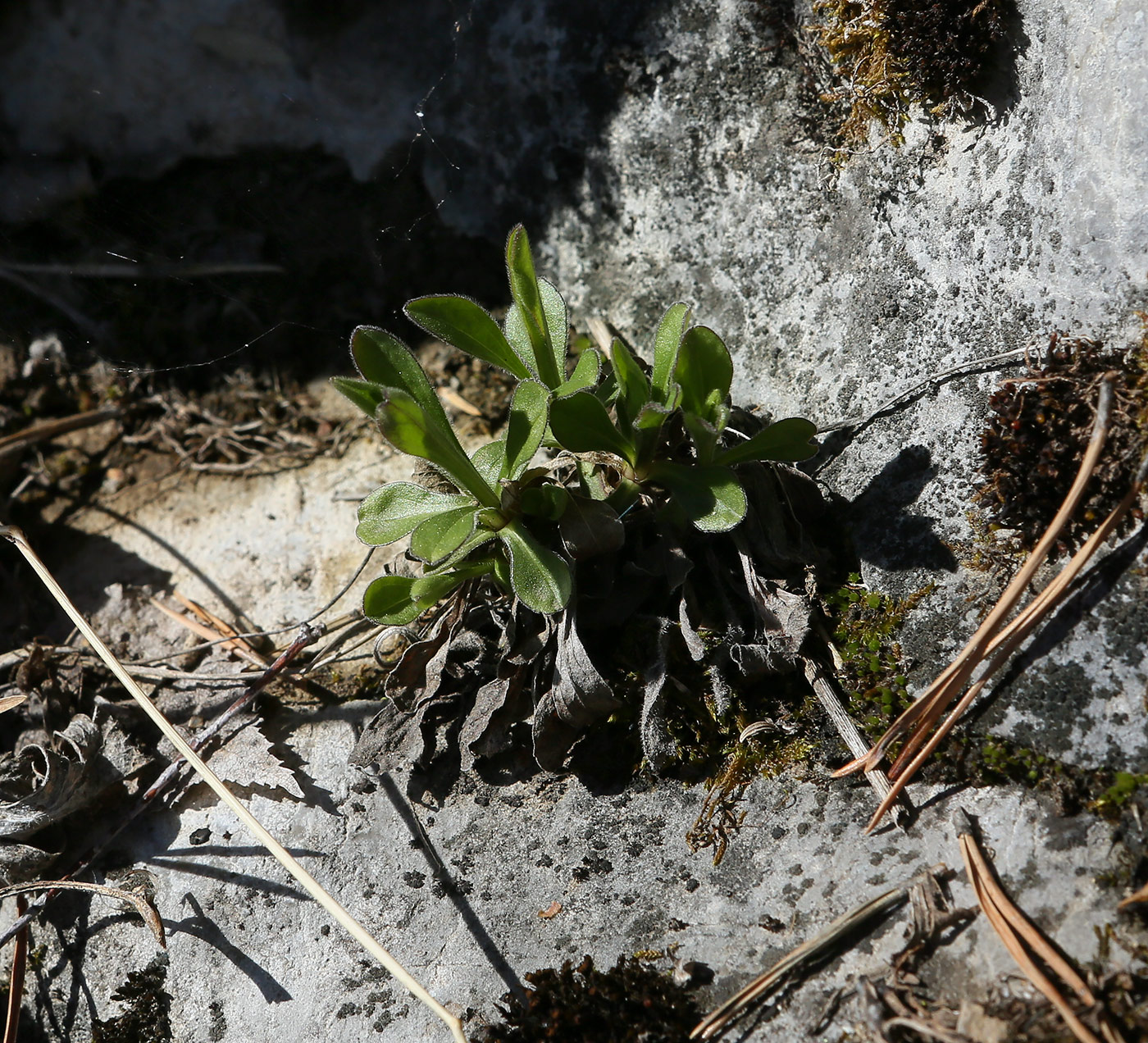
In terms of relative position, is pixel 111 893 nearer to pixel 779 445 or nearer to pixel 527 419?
pixel 527 419

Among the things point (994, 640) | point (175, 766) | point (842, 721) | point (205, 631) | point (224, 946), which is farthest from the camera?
point (205, 631)

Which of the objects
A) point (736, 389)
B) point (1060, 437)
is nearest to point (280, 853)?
point (736, 389)

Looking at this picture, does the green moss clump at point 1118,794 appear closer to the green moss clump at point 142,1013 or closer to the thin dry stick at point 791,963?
the thin dry stick at point 791,963

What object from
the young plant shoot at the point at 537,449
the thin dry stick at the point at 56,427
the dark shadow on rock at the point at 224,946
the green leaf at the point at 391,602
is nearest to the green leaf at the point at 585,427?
the young plant shoot at the point at 537,449

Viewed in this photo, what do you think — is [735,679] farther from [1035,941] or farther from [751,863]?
[1035,941]

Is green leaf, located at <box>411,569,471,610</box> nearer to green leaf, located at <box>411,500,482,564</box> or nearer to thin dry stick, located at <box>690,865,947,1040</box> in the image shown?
green leaf, located at <box>411,500,482,564</box>

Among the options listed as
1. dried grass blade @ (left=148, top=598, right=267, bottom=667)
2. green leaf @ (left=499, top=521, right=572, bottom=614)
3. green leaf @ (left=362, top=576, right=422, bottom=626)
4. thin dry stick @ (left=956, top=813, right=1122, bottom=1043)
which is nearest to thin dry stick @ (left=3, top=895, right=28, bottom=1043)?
dried grass blade @ (left=148, top=598, right=267, bottom=667)

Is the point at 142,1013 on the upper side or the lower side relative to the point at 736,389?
lower
